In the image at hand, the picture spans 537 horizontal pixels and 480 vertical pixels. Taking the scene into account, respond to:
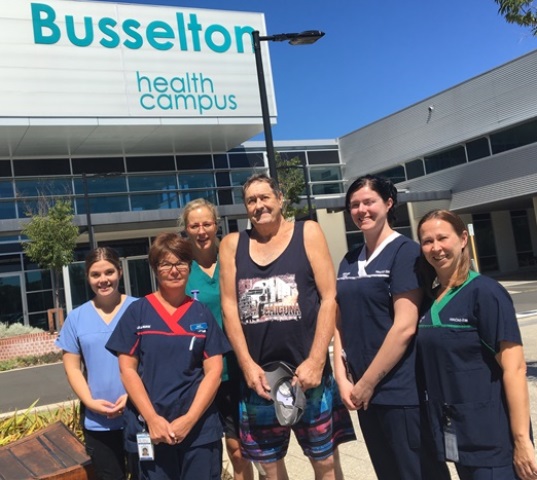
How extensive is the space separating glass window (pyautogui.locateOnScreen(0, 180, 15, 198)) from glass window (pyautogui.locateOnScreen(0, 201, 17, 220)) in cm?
63

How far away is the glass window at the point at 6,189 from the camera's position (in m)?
19.9

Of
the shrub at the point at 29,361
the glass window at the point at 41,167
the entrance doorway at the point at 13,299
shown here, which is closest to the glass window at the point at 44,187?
the glass window at the point at 41,167

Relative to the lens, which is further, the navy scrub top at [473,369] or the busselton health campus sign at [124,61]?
the busselton health campus sign at [124,61]

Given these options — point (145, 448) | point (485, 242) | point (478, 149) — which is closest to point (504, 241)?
point (485, 242)

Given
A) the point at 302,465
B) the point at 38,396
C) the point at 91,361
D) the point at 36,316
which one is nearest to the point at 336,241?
the point at 36,316

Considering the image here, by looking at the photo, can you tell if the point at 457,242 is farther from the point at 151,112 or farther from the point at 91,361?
the point at 151,112

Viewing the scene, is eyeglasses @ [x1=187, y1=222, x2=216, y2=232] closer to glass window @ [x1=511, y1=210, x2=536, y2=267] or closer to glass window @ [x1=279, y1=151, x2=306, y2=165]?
glass window @ [x1=279, y1=151, x2=306, y2=165]

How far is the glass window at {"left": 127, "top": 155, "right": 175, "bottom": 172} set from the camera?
22.1 metres

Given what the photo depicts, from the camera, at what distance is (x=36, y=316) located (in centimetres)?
2056

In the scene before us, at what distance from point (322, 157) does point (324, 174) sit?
109cm

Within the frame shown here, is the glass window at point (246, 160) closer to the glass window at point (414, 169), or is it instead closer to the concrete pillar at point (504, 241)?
the glass window at point (414, 169)

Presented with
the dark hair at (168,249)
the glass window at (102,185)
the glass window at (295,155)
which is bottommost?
the dark hair at (168,249)

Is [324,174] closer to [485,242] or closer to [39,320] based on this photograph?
[485,242]

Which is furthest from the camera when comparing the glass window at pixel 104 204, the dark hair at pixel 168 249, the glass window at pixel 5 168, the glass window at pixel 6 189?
the glass window at pixel 5 168
